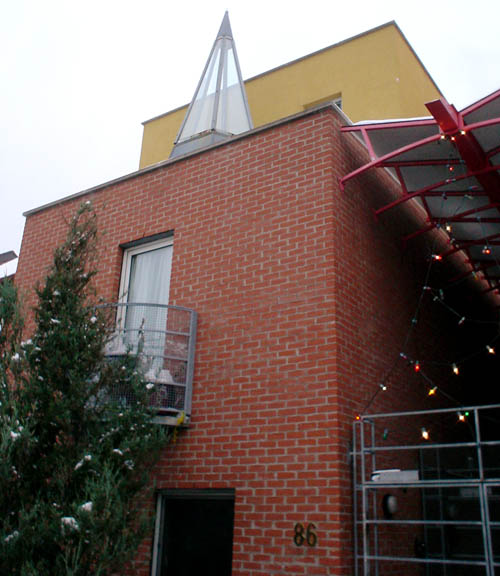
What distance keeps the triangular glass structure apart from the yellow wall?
1.81m

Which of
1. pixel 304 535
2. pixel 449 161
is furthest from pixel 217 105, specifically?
pixel 304 535

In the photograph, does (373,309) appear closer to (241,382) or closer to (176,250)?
(241,382)

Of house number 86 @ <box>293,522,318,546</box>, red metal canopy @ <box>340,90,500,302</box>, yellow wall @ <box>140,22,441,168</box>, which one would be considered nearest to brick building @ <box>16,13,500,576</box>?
house number 86 @ <box>293,522,318,546</box>

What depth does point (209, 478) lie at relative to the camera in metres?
6.25

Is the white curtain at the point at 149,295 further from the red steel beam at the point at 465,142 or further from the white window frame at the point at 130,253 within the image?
the red steel beam at the point at 465,142

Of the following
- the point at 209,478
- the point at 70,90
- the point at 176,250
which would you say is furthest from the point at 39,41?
the point at 209,478

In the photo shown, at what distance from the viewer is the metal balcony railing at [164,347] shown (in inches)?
255

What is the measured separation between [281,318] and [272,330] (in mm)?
156

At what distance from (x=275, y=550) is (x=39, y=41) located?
16649 millimetres

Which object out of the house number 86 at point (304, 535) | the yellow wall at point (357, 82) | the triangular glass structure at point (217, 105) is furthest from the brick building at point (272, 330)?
the yellow wall at point (357, 82)

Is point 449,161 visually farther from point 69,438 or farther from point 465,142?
point 69,438

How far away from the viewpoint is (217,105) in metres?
10.2

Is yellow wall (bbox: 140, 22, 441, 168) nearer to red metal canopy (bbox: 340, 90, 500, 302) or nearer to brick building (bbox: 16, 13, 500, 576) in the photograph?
red metal canopy (bbox: 340, 90, 500, 302)

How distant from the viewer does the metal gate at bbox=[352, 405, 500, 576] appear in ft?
18.2
